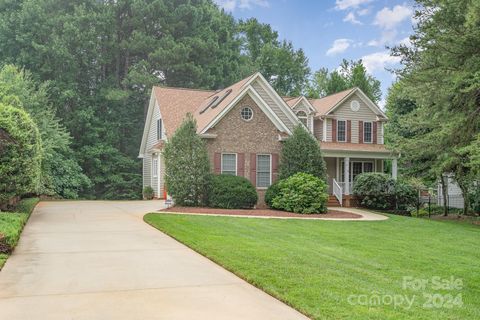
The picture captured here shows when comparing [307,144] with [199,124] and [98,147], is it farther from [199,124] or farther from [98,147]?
[98,147]

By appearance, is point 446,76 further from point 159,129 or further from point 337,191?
point 159,129

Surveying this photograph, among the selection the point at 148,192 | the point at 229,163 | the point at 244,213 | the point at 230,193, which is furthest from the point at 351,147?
the point at 148,192

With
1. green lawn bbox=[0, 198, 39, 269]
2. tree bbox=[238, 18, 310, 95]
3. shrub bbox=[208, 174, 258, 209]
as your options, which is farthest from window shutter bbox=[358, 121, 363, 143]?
green lawn bbox=[0, 198, 39, 269]

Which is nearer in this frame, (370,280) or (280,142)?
(370,280)

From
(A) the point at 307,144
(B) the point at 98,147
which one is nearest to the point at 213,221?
(A) the point at 307,144

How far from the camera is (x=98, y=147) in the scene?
31.1 meters

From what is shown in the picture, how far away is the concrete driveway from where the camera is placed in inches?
200

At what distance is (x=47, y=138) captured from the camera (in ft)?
77.0

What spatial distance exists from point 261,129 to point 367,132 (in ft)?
29.9

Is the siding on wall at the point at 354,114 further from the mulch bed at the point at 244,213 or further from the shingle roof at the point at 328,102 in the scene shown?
the mulch bed at the point at 244,213

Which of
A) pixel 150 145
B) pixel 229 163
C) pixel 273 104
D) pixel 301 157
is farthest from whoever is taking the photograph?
pixel 150 145

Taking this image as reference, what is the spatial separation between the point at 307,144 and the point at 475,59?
822 centimetres

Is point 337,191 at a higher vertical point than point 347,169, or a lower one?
lower

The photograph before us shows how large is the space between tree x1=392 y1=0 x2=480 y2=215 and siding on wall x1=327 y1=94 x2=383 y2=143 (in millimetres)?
9206
